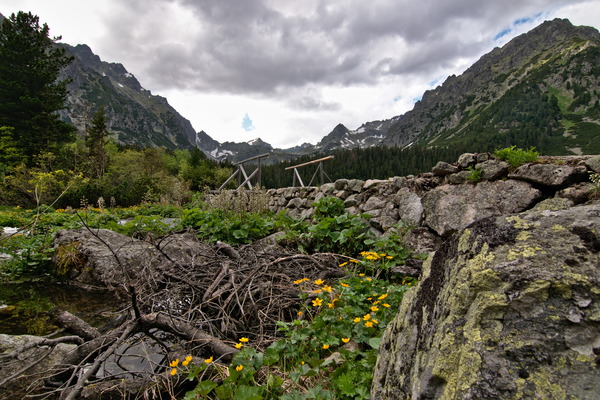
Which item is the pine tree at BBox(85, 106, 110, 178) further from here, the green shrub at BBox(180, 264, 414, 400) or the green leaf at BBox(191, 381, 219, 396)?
the green leaf at BBox(191, 381, 219, 396)

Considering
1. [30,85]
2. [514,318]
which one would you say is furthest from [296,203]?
[30,85]

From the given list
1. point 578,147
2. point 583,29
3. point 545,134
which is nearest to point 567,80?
point 545,134

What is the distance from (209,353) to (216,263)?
165 centimetres

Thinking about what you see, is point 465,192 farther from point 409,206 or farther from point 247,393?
point 247,393

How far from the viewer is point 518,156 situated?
3.86m

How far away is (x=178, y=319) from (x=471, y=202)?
3892 mm

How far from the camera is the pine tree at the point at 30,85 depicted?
23.1 m

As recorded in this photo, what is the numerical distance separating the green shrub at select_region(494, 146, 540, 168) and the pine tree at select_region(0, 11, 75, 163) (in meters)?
29.3

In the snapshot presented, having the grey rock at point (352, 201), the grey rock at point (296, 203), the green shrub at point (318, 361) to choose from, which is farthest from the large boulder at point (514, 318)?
the grey rock at point (296, 203)

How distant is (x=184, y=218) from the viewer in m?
7.20

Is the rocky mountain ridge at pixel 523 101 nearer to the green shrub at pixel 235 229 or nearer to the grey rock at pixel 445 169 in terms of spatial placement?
the green shrub at pixel 235 229

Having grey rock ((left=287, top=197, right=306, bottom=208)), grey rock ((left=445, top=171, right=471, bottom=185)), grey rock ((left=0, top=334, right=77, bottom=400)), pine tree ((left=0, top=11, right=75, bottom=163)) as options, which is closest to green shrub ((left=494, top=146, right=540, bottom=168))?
grey rock ((left=445, top=171, right=471, bottom=185))

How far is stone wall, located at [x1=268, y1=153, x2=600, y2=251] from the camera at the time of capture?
3.25m

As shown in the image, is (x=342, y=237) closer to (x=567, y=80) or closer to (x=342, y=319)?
(x=342, y=319)
